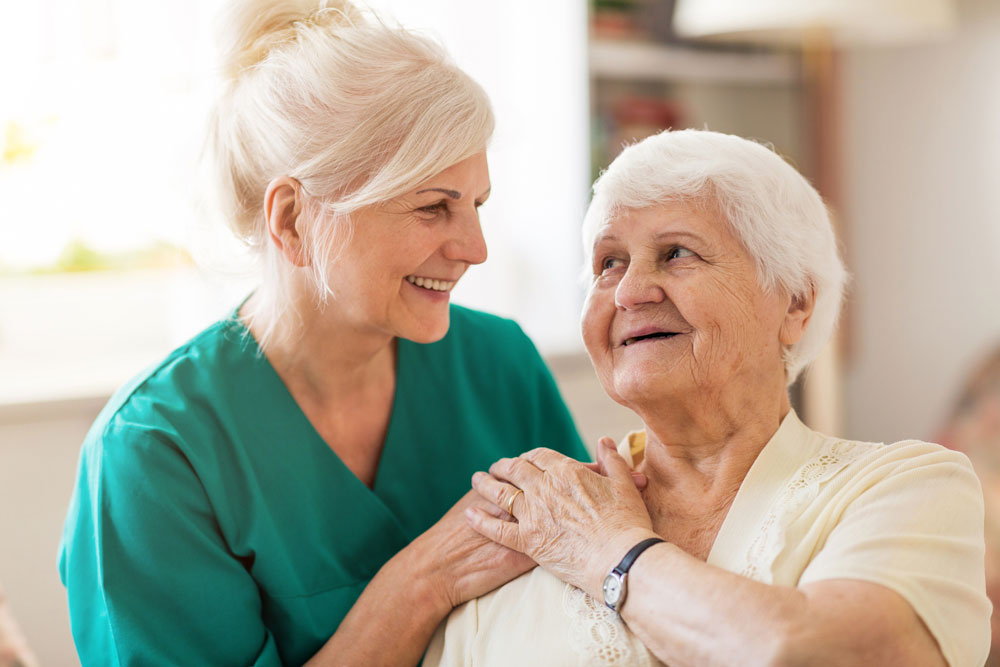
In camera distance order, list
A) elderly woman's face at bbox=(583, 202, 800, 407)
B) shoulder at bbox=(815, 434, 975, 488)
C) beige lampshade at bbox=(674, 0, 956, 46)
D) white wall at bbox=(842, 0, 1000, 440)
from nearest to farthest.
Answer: shoulder at bbox=(815, 434, 975, 488) < elderly woman's face at bbox=(583, 202, 800, 407) < beige lampshade at bbox=(674, 0, 956, 46) < white wall at bbox=(842, 0, 1000, 440)

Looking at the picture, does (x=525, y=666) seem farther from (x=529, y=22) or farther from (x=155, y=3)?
(x=529, y=22)

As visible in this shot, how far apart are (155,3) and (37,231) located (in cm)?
70

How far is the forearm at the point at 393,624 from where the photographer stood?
1366 mm

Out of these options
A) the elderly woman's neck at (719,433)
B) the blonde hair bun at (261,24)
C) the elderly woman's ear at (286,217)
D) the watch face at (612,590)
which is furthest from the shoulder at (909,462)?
the blonde hair bun at (261,24)

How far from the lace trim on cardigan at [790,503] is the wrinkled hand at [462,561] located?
0.32m

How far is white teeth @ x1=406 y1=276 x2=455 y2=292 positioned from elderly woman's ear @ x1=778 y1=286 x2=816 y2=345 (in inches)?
21.5

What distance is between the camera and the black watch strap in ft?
3.77

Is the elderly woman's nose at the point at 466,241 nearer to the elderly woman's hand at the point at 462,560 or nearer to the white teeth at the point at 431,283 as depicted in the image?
the white teeth at the point at 431,283

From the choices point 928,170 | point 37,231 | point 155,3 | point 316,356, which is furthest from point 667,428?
point 928,170

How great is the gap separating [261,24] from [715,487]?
1.02 metres

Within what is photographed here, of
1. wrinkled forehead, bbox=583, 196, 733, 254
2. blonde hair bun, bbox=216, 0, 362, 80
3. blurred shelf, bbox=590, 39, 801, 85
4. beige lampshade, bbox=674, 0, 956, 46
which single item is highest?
beige lampshade, bbox=674, 0, 956, 46

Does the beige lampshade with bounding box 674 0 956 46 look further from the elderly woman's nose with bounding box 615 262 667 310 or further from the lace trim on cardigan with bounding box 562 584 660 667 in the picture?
the lace trim on cardigan with bounding box 562 584 660 667

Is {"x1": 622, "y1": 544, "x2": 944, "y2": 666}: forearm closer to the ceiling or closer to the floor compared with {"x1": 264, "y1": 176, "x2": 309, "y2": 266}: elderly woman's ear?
closer to the floor

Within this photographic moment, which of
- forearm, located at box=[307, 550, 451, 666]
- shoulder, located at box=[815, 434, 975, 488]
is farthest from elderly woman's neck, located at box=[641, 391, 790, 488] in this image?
forearm, located at box=[307, 550, 451, 666]
